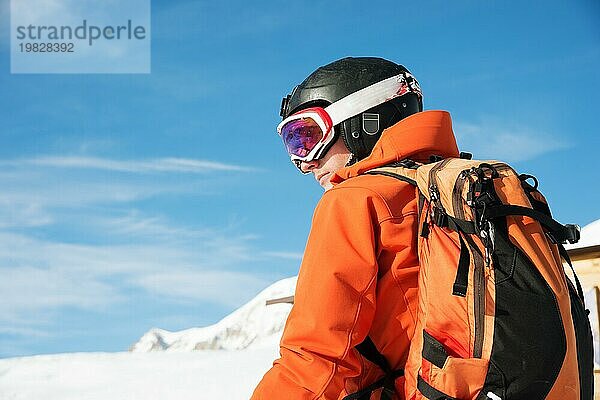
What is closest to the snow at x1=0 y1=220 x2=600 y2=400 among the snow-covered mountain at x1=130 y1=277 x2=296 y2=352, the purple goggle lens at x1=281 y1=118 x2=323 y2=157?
the purple goggle lens at x1=281 y1=118 x2=323 y2=157

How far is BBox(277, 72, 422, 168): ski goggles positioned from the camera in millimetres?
2566

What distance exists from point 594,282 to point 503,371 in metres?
7.59

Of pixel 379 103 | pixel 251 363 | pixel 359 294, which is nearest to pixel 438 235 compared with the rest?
A: pixel 359 294

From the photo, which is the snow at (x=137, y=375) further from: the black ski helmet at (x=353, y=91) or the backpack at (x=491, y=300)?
the backpack at (x=491, y=300)

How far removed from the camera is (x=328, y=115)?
2574 mm

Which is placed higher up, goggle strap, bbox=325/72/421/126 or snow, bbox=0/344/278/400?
goggle strap, bbox=325/72/421/126

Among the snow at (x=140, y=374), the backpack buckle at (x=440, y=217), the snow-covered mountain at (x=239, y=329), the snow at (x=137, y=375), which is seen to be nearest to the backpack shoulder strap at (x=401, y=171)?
the backpack buckle at (x=440, y=217)

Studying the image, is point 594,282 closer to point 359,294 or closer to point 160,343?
point 359,294

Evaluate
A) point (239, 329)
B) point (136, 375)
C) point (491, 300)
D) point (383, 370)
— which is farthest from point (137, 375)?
point (239, 329)

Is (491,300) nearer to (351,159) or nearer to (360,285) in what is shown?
(360,285)

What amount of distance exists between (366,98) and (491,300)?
3.02 feet

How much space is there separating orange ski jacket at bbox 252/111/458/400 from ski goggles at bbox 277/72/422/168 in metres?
0.41

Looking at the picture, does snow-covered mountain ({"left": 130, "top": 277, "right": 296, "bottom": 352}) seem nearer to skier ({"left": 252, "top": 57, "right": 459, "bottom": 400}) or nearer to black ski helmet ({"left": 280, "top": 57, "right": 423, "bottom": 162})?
black ski helmet ({"left": 280, "top": 57, "right": 423, "bottom": 162})

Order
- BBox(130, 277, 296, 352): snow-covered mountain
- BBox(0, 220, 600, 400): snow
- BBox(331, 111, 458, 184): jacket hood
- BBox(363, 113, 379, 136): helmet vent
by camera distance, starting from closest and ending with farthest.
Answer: BBox(331, 111, 458, 184): jacket hood, BBox(363, 113, 379, 136): helmet vent, BBox(0, 220, 600, 400): snow, BBox(130, 277, 296, 352): snow-covered mountain
